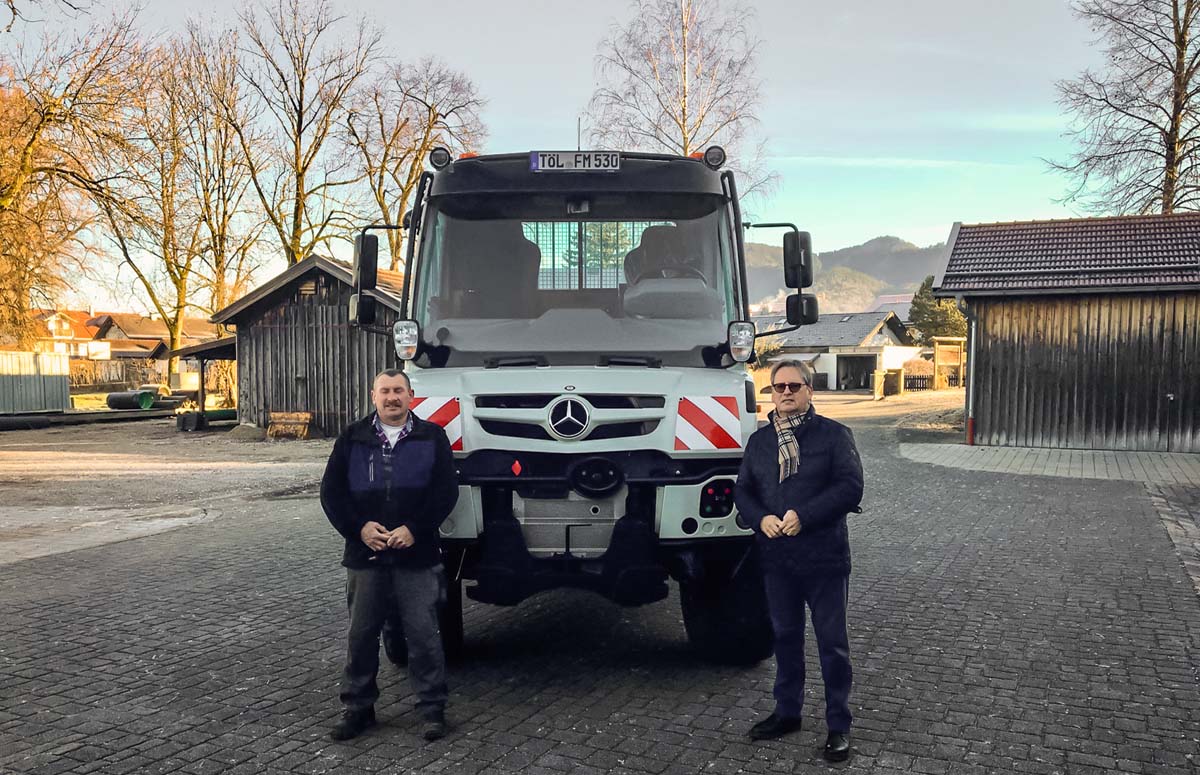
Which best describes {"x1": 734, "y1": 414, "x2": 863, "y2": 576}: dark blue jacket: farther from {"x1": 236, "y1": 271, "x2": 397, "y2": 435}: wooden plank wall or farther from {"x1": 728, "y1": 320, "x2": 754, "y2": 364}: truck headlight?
{"x1": 236, "y1": 271, "x2": 397, "y2": 435}: wooden plank wall

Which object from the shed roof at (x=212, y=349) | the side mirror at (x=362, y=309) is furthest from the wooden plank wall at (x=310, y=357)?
the side mirror at (x=362, y=309)

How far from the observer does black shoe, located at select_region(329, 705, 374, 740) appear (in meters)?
4.39

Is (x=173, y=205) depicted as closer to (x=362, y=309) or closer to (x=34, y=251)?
(x=34, y=251)

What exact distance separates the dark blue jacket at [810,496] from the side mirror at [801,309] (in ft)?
5.20

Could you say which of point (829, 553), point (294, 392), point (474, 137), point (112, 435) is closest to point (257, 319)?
point (294, 392)

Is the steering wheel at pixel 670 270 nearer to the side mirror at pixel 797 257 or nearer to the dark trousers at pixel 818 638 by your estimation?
the side mirror at pixel 797 257

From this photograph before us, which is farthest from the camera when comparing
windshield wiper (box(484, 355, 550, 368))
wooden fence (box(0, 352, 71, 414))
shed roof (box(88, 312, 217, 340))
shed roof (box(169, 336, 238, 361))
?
shed roof (box(88, 312, 217, 340))

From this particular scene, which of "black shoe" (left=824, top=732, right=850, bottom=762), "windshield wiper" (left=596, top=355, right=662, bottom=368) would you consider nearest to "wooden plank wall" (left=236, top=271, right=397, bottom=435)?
"windshield wiper" (left=596, top=355, right=662, bottom=368)

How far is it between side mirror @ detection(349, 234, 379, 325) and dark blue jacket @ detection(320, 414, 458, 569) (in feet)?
5.53

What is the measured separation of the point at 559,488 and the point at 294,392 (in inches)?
851

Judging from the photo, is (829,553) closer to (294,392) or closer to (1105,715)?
(1105,715)

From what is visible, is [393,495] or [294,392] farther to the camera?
[294,392]

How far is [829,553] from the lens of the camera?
4262 mm

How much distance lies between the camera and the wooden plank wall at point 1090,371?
18.5 m
